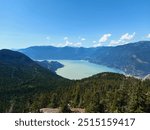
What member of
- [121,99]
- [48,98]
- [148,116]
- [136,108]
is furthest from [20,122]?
[48,98]

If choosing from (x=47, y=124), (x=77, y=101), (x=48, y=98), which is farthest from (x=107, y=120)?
(x=48, y=98)

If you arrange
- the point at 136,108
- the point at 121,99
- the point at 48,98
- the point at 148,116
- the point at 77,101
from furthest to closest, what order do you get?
the point at 48,98 → the point at 77,101 → the point at 121,99 → the point at 136,108 → the point at 148,116

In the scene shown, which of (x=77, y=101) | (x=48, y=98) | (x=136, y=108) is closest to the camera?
(x=136, y=108)

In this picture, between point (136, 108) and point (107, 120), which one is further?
point (136, 108)

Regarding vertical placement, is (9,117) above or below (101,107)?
above

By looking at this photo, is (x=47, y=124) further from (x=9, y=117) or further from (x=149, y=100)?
(x=149, y=100)

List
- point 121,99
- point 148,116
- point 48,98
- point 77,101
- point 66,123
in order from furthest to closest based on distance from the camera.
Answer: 1. point 48,98
2. point 77,101
3. point 121,99
4. point 148,116
5. point 66,123

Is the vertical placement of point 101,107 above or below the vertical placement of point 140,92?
below

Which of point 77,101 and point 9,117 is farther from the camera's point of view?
point 77,101

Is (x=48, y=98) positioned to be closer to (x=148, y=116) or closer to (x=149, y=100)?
(x=149, y=100)
